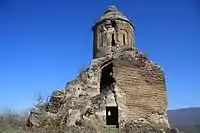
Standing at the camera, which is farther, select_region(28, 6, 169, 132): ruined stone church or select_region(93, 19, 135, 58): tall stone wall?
select_region(93, 19, 135, 58): tall stone wall

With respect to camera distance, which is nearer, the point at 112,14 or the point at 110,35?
the point at 110,35

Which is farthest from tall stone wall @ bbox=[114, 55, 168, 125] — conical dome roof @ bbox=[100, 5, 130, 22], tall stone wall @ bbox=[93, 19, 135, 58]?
conical dome roof @ bbox=[100, 5, 130, 22]

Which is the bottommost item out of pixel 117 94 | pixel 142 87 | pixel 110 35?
pixel 117 94

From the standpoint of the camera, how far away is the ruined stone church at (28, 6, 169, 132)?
14.0 meters

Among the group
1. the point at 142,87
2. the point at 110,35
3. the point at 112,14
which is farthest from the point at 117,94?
the point at 112,14

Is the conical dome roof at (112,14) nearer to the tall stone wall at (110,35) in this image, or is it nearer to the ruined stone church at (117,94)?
the tall stone wall at (110,35)

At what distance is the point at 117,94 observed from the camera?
14227 mm

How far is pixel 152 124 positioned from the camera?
14508 mm

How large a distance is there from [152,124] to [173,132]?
1.11 metres

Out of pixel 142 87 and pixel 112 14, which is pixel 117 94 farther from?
pixel 112 14

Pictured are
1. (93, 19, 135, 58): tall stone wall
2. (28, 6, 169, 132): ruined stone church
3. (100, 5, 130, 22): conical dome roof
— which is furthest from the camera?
(100, 5, 130, 22): conical dome roof

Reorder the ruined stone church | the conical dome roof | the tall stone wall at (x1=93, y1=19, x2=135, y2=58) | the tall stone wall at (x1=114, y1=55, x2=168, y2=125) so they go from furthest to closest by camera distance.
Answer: the conical dome roof, the tall stone wall at (x1=93, y1=19, x2=135, y2=58), the tall stone wall at (x1=114, y1=55, x2=168, y2=125), the ruined stone church

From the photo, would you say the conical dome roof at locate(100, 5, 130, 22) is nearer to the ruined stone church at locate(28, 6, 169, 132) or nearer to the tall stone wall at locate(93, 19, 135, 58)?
the tall stone wall at locate(93, 19, 135, 58)

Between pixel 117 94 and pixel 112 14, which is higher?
pixel 112 14
